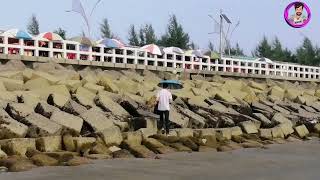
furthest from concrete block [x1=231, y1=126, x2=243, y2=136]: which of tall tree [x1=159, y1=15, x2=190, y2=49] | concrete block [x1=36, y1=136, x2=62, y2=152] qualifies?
tall tree [x1=159, y1=15, x2=190, y2=49]

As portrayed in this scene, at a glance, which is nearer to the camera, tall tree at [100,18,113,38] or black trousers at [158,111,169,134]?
black trousers at [158,111,169,134]

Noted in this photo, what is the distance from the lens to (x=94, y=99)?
1364 cm

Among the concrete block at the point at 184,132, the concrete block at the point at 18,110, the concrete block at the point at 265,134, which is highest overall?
the concrete block at the point at 18,110

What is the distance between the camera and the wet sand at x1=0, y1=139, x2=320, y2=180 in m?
8.54

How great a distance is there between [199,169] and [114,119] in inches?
141

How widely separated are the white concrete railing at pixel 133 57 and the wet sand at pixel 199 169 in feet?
31.1

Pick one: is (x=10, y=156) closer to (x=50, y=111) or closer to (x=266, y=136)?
(x=50, y=111)

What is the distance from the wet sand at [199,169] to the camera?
8539 mm

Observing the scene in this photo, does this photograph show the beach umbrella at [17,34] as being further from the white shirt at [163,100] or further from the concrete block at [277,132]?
the concrete block at [277,132]

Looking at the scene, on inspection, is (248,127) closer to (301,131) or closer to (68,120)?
(301,131)

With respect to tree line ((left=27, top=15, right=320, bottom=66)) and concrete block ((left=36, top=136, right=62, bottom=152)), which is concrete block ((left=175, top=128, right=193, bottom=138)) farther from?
tree line ((left=27, top=15, right=320, bottom=66))

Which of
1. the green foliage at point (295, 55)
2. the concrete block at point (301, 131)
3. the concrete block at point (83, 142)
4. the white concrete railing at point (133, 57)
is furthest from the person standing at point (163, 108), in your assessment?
the green foliage at point (295, 55)

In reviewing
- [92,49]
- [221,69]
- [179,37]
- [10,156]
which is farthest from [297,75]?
[10,156]

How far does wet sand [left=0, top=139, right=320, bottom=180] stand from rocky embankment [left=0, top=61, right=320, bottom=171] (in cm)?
42
